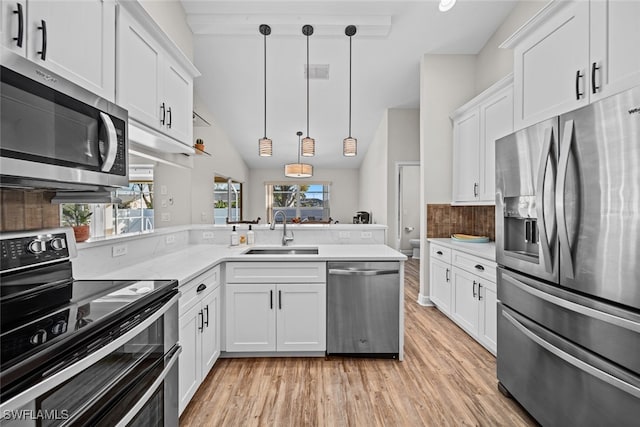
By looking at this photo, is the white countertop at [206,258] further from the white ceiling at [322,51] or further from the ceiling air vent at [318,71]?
the ceiling air vent at [318,71]

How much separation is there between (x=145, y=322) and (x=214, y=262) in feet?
3.57

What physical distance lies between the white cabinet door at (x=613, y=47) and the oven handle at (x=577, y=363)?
1.28 m

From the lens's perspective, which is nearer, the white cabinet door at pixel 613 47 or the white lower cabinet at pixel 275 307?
the white cabinet door at pixel 613 47

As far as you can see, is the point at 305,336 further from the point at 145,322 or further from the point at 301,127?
the point at 301,127

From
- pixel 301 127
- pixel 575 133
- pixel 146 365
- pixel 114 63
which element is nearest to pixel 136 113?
pixel 114 63

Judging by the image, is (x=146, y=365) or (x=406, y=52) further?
Answer: (x=406, y=52)

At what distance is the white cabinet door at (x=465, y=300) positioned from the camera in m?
2.85

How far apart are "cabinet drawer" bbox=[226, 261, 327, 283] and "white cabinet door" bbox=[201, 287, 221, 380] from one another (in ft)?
0.61

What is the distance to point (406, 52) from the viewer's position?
13.2 ft

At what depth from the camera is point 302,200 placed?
9.96 metres

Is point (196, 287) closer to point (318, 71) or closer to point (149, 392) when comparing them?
point (149, 392)

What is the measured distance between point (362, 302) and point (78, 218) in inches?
78.1

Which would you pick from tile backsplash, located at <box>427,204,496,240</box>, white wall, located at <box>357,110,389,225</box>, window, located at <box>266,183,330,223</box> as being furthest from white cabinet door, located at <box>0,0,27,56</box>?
window, located at <box>266,183,330,223</box>

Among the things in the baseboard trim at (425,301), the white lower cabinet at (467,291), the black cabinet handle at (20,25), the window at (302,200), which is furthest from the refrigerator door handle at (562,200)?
the window at (302,200)
